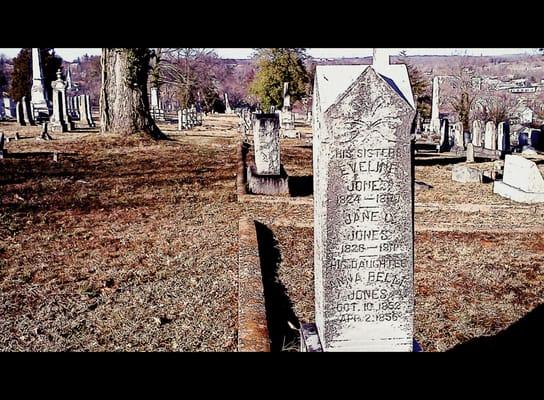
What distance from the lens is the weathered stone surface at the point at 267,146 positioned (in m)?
12.9

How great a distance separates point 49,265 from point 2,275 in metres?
0.59

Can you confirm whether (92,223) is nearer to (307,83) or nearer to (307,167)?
(307,167)

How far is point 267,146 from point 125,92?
40.0 feet

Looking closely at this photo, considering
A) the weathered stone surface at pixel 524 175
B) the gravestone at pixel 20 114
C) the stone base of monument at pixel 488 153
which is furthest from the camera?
the gravestone at pixel 20 114

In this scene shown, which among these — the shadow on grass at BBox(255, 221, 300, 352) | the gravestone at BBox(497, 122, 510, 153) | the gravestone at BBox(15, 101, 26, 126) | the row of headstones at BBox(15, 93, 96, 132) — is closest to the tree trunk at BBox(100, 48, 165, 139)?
the row of headstones at BBox(15, 93, 96, 132)

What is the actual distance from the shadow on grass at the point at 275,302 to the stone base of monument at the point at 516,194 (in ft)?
19.9

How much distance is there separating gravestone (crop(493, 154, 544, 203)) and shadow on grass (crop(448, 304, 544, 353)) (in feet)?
22.2

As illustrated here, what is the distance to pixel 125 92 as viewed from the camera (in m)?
23.2

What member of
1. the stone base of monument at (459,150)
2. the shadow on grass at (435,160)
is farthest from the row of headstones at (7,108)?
the stone base of monument at (459,150)

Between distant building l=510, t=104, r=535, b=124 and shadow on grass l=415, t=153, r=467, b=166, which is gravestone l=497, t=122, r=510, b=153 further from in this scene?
distant building l=510, t=104, r=535, b=124

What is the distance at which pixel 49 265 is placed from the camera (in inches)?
291

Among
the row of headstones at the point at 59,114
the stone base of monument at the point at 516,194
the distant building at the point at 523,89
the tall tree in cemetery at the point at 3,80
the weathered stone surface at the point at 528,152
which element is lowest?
the stone base of monument at the point at 516,194

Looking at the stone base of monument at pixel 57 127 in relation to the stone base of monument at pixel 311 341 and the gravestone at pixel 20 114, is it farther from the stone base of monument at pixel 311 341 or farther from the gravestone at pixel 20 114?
the stone base of monument at pixel 311 341
